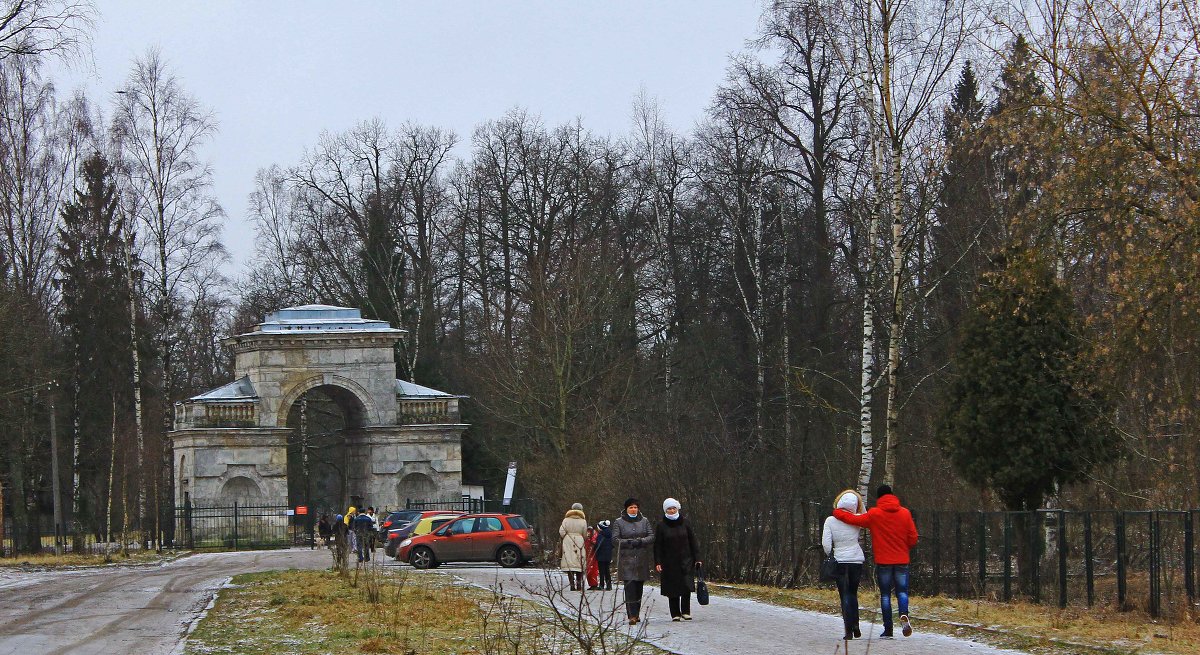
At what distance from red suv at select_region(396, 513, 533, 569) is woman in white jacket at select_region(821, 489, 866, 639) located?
62.2 ft

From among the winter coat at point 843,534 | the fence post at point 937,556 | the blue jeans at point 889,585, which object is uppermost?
the winter coat at point 843,534

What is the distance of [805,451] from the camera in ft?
123

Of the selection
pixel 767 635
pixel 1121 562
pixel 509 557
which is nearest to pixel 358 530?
pixel 509 557

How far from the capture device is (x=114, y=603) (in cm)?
2384

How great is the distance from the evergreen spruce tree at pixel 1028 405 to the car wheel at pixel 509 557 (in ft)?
42.2

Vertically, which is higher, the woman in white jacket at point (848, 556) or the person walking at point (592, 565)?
the woman in white jacket at point (848, 556)

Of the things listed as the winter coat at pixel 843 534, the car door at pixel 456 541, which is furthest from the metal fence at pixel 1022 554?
the car door at pixel 456 541

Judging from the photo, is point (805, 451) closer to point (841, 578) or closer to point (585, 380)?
point (585, 380)

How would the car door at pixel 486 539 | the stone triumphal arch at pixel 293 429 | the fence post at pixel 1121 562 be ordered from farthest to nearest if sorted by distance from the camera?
the stone triumphal arch at pixel 293 429 < the car door at pixel 486 539 < the fence post at pixel 1121 562

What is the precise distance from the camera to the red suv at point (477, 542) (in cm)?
3391

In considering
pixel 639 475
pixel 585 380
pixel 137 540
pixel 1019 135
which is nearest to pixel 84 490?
pixel 137 540

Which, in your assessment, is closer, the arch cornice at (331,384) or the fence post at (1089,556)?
the fence post at (1089,556)

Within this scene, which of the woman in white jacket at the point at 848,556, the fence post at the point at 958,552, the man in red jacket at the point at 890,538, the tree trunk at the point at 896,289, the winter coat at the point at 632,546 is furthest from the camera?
the tree trunk at the point at 896,289

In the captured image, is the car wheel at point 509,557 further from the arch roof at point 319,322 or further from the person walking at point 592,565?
the arch roof at point 319,322
